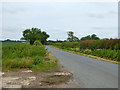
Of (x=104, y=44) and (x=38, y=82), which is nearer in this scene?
(x=38, y=82)

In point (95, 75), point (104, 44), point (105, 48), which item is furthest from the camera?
point (104, 44)

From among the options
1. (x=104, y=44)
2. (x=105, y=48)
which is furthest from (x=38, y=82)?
(x=104, y=44)

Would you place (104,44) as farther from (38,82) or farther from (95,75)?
(38,82)

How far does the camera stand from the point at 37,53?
16.4 m

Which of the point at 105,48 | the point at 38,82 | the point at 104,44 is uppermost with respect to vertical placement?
the point at 104,44

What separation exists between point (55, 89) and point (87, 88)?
119 centimetres

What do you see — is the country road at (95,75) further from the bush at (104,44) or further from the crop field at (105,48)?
the bush at (104,44)

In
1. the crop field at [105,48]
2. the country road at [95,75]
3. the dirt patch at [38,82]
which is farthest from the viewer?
the crop field at [105,48]

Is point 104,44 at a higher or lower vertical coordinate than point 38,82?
higher

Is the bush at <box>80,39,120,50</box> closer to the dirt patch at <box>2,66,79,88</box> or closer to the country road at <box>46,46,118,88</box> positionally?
the country road at <box>46,46,118,88</box>

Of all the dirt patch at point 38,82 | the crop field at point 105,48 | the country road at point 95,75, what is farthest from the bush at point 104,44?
the dirt patch at point 38,82

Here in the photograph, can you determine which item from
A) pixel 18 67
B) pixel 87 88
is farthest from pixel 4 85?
pixel 18 67

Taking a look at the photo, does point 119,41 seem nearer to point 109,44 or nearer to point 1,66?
point 109,44

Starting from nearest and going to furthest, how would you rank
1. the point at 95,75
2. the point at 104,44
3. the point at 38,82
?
the point at 38,82
the point at 95,75
the point at 104,44
